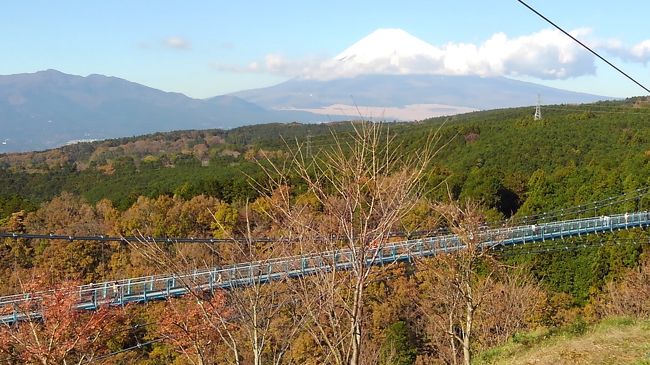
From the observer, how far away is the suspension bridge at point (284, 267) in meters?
4.83

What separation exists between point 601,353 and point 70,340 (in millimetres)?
10778

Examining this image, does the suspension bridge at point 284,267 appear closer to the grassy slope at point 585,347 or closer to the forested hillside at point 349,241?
the forested hillside at point 349,241

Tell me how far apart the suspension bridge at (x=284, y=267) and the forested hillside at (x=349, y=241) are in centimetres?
19

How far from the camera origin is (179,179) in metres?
45.4

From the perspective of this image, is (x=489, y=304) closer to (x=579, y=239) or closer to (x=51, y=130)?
(x=579, y=239)

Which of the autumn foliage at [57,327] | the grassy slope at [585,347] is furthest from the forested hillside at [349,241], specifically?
the grassy slope at [585,347]

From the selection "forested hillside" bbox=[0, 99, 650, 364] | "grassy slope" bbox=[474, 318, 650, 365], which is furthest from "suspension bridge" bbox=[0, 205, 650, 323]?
"grassy slope" bbox=[474, 318, 650, 365]

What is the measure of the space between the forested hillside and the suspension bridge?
0.61ft

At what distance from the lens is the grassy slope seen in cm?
699

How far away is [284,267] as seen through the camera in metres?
5.90

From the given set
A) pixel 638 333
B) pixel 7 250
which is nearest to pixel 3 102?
pixel 7 250

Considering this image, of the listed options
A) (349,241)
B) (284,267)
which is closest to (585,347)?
(284,267)

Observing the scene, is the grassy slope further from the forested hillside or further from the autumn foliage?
the autumn foliage

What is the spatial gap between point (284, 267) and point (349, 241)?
2.42 m
